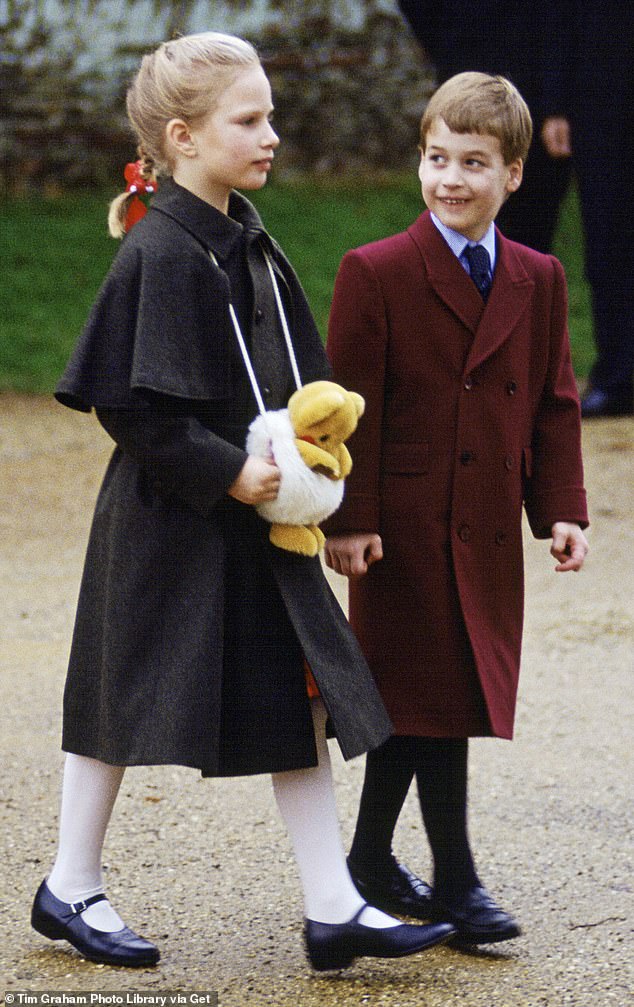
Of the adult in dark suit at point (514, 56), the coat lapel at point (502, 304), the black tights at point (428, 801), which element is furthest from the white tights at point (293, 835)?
the adult in dark suit at point (514, 56)

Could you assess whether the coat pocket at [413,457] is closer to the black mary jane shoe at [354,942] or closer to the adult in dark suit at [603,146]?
the black mary jane shoe at [354,942]

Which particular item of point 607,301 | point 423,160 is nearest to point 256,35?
point 607,301

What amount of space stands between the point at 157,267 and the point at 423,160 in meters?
0.56

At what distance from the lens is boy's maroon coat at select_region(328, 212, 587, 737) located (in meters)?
2.67

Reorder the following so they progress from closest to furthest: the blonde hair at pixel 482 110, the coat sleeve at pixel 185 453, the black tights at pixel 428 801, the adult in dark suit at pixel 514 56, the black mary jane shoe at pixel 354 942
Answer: the coat sleeve at pixel 185 453
the black mary jane shoe at pixel 354 942
the blonde hair at pixel 482 110
the black tights at pixel 428 801
the adult in dark suit at pixel 514 56

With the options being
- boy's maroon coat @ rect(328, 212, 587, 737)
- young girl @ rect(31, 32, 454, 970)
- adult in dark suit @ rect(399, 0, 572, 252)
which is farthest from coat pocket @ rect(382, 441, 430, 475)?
adult in dark suit @ rect(399, 0, 572, 252)

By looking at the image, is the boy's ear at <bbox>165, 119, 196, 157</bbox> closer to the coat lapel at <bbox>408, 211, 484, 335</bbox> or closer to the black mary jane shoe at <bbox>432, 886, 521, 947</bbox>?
the coat lapel at <bbox>408, 211, 484, 335</bbox>

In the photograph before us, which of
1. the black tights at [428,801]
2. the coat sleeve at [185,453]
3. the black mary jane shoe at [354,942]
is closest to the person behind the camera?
the coat sleeve at [185,453]

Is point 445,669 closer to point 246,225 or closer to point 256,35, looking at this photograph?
point 246,225

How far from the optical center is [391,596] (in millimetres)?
2715

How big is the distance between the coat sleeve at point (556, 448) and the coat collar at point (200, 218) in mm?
623

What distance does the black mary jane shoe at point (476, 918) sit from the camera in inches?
105

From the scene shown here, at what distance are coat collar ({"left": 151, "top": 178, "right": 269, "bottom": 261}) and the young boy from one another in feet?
0.83

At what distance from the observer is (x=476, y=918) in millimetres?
2682
